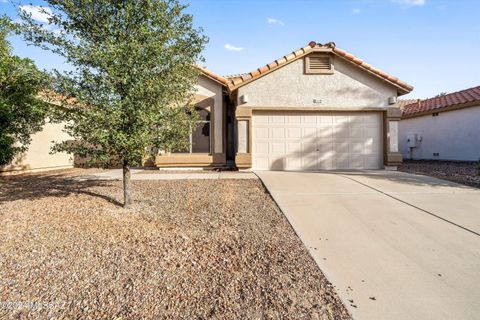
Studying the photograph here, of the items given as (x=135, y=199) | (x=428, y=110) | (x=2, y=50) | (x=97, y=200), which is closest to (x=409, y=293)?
A: (x=135, y=199)

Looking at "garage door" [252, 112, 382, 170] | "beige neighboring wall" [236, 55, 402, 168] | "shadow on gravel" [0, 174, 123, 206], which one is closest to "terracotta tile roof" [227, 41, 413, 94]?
"beige neighboring wall" [236, 55, 402, 168]

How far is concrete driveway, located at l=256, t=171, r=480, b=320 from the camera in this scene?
106 inches

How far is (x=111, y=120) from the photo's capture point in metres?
4.79

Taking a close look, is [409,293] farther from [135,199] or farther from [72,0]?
[72,0]

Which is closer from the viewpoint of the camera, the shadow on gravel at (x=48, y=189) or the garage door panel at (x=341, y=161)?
the shadow on gravel at (x=48, y=189)

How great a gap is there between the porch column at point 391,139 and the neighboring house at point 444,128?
6.01 m

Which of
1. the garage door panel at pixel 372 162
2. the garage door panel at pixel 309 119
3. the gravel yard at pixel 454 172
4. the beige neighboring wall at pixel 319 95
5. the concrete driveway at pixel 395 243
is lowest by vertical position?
the concrete driveway at pixel 395 243

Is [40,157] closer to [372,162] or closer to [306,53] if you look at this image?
[306,53]

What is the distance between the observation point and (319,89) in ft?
36.1

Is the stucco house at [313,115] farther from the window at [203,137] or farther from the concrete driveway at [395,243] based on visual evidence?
the concrete driveway at [395,243]

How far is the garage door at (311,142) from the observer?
1108cm

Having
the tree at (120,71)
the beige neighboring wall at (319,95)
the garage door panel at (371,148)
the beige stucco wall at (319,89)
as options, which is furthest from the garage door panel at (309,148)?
the tree at (120,71)

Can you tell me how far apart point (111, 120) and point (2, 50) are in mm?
6689

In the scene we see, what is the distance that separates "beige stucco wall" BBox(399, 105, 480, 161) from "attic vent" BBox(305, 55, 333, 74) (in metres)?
8.93
